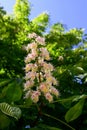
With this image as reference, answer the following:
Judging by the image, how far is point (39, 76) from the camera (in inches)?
92.5

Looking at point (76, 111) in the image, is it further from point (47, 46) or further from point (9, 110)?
point (47, 46)

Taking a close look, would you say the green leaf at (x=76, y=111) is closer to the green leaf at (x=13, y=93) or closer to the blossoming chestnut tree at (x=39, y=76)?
the blossoming chestnut tree at (x=39, y=76)

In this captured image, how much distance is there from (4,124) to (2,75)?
6053 mm

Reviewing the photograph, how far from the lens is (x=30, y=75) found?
238 cm

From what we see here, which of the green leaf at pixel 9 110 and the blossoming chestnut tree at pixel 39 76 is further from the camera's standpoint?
the blossoming chestnut tree at pixel 39 76

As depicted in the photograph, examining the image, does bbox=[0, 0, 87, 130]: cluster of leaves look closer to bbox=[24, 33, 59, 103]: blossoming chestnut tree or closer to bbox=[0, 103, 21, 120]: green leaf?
bbox=[24, 33, 59, 103]: blossoming chestnut tree

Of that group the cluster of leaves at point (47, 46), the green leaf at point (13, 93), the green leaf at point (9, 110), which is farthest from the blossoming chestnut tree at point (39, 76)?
the cluster of leaves at point (47, 46)

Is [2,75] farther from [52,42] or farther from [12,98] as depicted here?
[12,98]

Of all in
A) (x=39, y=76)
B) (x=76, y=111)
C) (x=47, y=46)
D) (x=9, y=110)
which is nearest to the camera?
(x=9, y=110)

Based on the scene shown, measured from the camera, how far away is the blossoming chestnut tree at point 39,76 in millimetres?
2312

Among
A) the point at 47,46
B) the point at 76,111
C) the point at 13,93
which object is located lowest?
the point at 76,111

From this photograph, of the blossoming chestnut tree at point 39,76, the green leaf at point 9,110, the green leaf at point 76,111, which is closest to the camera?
the green leaf at point 9,110

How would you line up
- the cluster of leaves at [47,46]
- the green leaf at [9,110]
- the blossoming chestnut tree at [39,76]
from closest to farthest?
the green leaf at [9,110], the blossoming chestnut tree at [39,76], the cluster of leaves at [47,46]

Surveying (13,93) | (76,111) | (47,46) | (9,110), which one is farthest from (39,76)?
(47,46)
